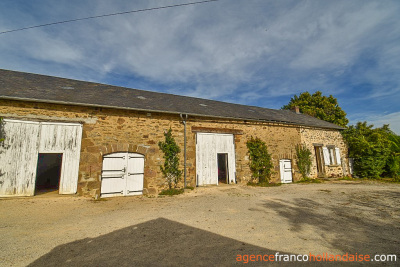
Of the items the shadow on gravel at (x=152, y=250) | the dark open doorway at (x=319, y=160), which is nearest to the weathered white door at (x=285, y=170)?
the dark open doorway at (x=319, y=160)

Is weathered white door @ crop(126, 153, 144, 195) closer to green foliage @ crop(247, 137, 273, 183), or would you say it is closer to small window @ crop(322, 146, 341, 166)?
green foliage @ crop(247, 137, 273, 183)

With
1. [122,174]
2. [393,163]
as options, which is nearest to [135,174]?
[122,174]

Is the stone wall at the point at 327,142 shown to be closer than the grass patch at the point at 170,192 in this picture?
No

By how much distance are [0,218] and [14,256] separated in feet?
8.19

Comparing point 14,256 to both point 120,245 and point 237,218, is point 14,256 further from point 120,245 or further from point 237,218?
point 237,218

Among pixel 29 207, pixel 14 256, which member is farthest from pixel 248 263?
pixel 29 207

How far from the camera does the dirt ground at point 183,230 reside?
2705 millimetres

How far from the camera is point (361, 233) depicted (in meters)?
3.45

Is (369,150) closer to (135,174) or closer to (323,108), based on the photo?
(323,108)

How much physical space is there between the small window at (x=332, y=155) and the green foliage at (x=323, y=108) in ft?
35.4

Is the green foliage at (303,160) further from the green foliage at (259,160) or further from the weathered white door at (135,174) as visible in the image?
the weathered white door at (135,174)

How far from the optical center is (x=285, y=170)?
10.6 meters

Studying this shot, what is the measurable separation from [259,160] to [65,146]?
8.99 meters

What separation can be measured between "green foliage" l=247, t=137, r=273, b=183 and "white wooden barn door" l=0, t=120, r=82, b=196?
8.15m
